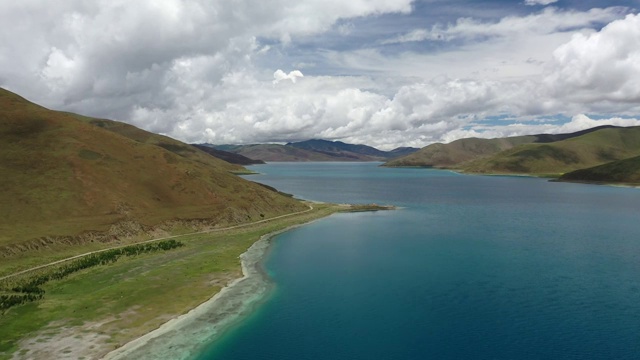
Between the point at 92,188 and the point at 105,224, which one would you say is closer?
the point at 105,224

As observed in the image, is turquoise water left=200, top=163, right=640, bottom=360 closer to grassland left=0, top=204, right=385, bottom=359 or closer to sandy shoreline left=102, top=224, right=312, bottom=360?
sandy shoreline left=102, top=224, right=312, bottom=360

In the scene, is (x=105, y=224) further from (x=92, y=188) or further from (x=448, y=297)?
(x=448, y=297)

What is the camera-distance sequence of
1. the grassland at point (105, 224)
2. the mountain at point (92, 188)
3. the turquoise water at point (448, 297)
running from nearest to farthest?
the turquoise water at point (448, 297), the grassland at point (105, 224), the mountain at point (92, 188)

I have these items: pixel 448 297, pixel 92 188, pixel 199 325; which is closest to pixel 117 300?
pixel 199 325

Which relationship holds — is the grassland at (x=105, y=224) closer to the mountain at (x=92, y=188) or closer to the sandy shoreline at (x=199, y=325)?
the mountain at (x=92, y=188)

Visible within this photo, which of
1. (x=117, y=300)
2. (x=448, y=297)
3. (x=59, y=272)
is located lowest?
(x=448, y=297)

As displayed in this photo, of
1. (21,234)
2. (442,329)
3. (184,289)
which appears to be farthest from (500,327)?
(21,234)

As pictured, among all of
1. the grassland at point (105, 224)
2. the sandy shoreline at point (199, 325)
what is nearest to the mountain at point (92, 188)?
the grassland at point (105, 224)
